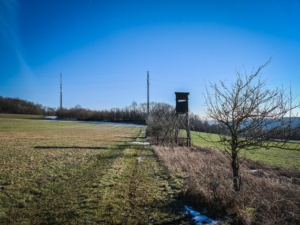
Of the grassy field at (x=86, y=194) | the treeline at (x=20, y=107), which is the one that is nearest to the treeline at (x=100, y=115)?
the treeline at (x=20, y=107)

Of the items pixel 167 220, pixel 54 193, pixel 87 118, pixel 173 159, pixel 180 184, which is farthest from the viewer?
pixel 87 118

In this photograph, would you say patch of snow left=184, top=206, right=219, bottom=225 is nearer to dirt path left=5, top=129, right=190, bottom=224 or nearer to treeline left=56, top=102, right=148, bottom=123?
dirt path left=5, top=129, right=190, bottom=224

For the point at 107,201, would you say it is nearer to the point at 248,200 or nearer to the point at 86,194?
the point at 86,194

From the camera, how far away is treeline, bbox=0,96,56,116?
86506 millimetres

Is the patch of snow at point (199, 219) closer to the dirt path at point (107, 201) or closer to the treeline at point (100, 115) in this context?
the dirt path at point (107, 201)

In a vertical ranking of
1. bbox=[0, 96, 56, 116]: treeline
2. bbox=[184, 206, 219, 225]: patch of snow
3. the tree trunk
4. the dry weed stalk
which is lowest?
bbox=[184, 206, 219, 225]: patch of snow

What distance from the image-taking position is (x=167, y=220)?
4.71 metres

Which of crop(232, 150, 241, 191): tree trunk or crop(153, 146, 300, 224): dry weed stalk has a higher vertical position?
crop(232, 150, 241, 191): tree trunk

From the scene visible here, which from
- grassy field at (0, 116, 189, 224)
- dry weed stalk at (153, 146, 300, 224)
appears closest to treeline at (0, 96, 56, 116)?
grassy field at (0, 116, 189, 224)

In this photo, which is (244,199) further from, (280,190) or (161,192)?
(161,192)

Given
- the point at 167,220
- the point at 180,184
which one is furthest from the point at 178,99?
the point at 167,220

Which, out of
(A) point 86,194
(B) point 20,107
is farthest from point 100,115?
(A) point 86,194

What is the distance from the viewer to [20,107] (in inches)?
3504

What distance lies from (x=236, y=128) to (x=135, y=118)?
89711 millimetres
